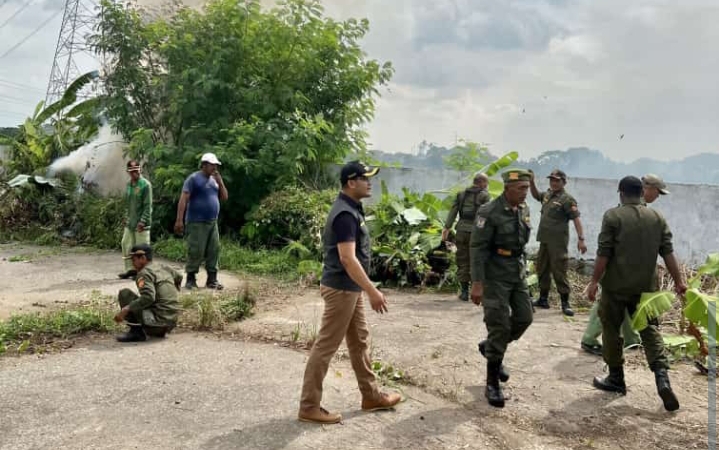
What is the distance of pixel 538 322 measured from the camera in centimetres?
695

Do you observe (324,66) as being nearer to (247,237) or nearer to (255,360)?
(247,237)

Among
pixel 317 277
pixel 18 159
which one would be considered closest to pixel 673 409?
pixel 317 277

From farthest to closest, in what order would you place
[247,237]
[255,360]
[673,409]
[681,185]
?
[247,237] → [681,185] → [255,360] → [673,409]

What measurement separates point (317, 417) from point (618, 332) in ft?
8.33

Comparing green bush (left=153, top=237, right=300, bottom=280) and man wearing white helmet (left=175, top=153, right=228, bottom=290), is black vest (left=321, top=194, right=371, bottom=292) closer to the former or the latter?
man wearing white helmet (left=175, top=153, right=228, bottom=290)

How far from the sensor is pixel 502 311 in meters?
4.36

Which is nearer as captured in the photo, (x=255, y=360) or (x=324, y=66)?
(x=255, y=360)

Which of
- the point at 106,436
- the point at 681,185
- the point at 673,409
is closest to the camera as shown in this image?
the point at 106,436

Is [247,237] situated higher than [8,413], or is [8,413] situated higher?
[247,237]

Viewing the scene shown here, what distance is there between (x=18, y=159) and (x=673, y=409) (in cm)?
1601

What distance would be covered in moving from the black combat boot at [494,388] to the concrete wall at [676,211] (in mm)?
5917

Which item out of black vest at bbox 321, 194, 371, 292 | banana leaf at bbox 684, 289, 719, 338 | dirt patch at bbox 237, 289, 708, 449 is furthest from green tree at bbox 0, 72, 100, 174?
banana leaf at bbox 684, 289, 719, 338

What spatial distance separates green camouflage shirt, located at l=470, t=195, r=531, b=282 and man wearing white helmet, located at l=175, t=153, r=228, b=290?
4488 mm

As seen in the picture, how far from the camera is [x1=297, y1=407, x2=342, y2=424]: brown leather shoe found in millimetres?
3777
